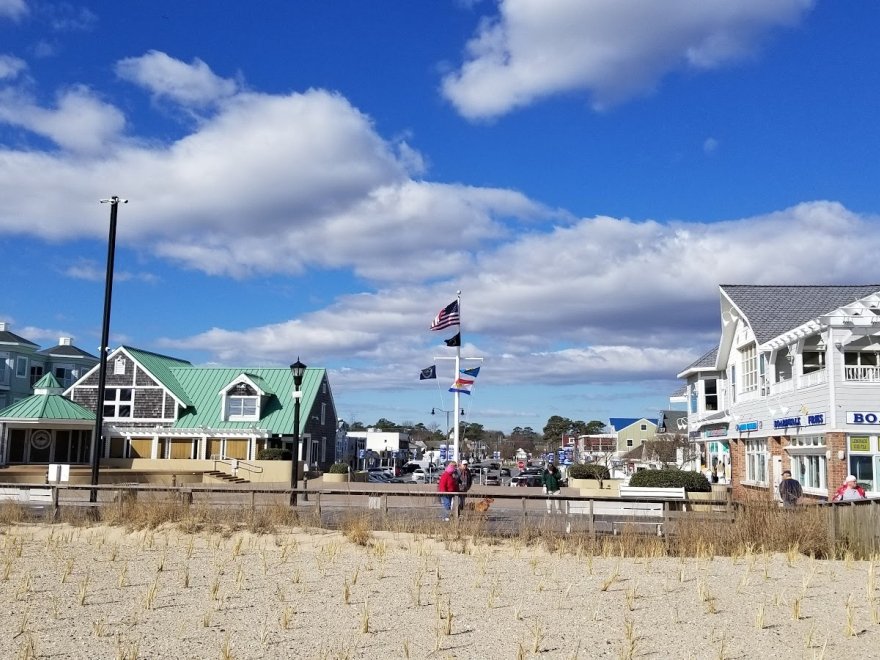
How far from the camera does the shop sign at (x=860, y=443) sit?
24547 millimetres

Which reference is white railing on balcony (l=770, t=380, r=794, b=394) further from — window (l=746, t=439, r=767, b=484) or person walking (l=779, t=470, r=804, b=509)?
person walking (l=779, t=470, r=804, b=509)

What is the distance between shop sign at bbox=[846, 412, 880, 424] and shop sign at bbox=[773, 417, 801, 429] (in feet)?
9.78

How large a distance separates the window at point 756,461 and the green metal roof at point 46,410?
3358 cm

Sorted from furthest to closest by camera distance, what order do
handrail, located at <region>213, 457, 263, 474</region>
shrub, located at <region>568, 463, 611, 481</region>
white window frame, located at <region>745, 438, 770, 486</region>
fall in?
handrail, located at <region>213, 457, 263, 474</region> → shrub, located at <region>568, 463, 611, 481</region> → white window frame, located at <region>745, 438, 770, 486</region>

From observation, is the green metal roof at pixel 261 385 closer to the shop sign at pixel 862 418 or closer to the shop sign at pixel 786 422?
the shop sign at pixel 786 422

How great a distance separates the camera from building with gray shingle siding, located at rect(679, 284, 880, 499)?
24672 mm

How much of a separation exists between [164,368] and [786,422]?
127ft

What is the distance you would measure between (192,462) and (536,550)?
35269mm

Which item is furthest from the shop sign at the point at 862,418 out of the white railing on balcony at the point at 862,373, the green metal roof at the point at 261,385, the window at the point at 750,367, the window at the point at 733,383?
the green metal roof at the point at 261,385

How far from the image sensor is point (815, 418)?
Result: 26.1m

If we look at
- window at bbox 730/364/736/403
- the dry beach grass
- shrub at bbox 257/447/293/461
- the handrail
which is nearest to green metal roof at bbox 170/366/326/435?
shrub at bbox 257/447/293/461

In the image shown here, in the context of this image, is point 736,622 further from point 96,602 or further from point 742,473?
point 742,473

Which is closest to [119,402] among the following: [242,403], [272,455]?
[242,403]

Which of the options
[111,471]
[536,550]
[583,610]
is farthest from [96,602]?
[111,471]
